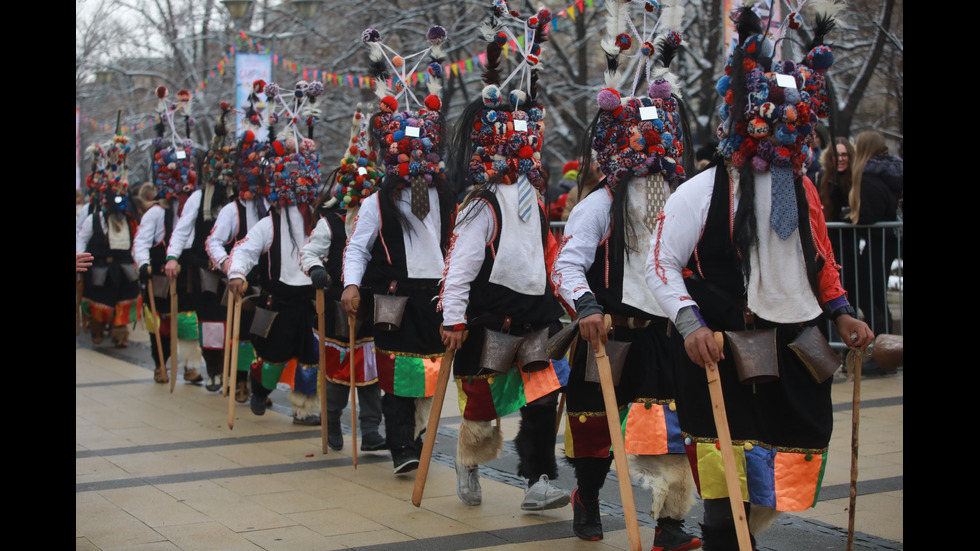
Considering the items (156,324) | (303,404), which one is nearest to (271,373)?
(303,404)

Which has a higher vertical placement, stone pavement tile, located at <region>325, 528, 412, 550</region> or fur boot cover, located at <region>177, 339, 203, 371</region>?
fur boot cover, located at <region>177, 339, 203, 371</region>

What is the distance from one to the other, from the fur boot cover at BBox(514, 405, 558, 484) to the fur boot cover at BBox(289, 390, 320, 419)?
3007mm

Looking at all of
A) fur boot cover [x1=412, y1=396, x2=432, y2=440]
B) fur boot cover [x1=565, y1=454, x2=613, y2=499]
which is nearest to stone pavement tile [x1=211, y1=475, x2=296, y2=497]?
fur boot cover [x1=412, y1=396, x2=432, y2=440]

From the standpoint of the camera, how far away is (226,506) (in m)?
5.98

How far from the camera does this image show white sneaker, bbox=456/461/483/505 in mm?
5922

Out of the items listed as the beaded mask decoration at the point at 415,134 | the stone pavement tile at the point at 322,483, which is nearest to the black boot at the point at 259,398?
the stone pavement tile at the point at 322,483

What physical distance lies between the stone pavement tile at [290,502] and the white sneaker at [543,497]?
1060mm

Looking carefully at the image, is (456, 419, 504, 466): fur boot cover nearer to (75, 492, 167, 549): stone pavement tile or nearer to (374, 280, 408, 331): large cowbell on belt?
(374, 280, 408, 331): large cowbell on belt

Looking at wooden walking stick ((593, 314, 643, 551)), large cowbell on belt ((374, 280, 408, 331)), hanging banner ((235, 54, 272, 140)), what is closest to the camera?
wooden walking stick ((593, 314, 643, 551))

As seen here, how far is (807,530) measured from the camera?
530 centimetres

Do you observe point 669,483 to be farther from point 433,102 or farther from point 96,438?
point 96,438

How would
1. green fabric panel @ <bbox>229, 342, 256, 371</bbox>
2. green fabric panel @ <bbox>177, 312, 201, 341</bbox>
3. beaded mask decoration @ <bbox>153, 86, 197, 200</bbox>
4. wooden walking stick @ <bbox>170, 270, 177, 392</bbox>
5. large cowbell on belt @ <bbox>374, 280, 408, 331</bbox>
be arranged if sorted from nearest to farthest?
1. large cowbell on belt @ <bbox>374, 280, 408, 331</bbox>
2. green fabric panel @ <bbox>229, 342, 256, 371</bbox>
3. wooden walking stick @ <bbox>170, 270, 177, 392</bbox>
4. green fabric panel @ <bbox>177, 312, 201, 341</bbox>
5. beaded mask decoration @ <bbox>153, 86, 197, 200</bbox>

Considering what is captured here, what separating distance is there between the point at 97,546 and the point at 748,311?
10.2 ft

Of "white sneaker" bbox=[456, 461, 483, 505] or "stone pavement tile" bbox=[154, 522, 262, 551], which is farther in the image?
"white sneaker" bbox=[456, 461, 483, 505]
